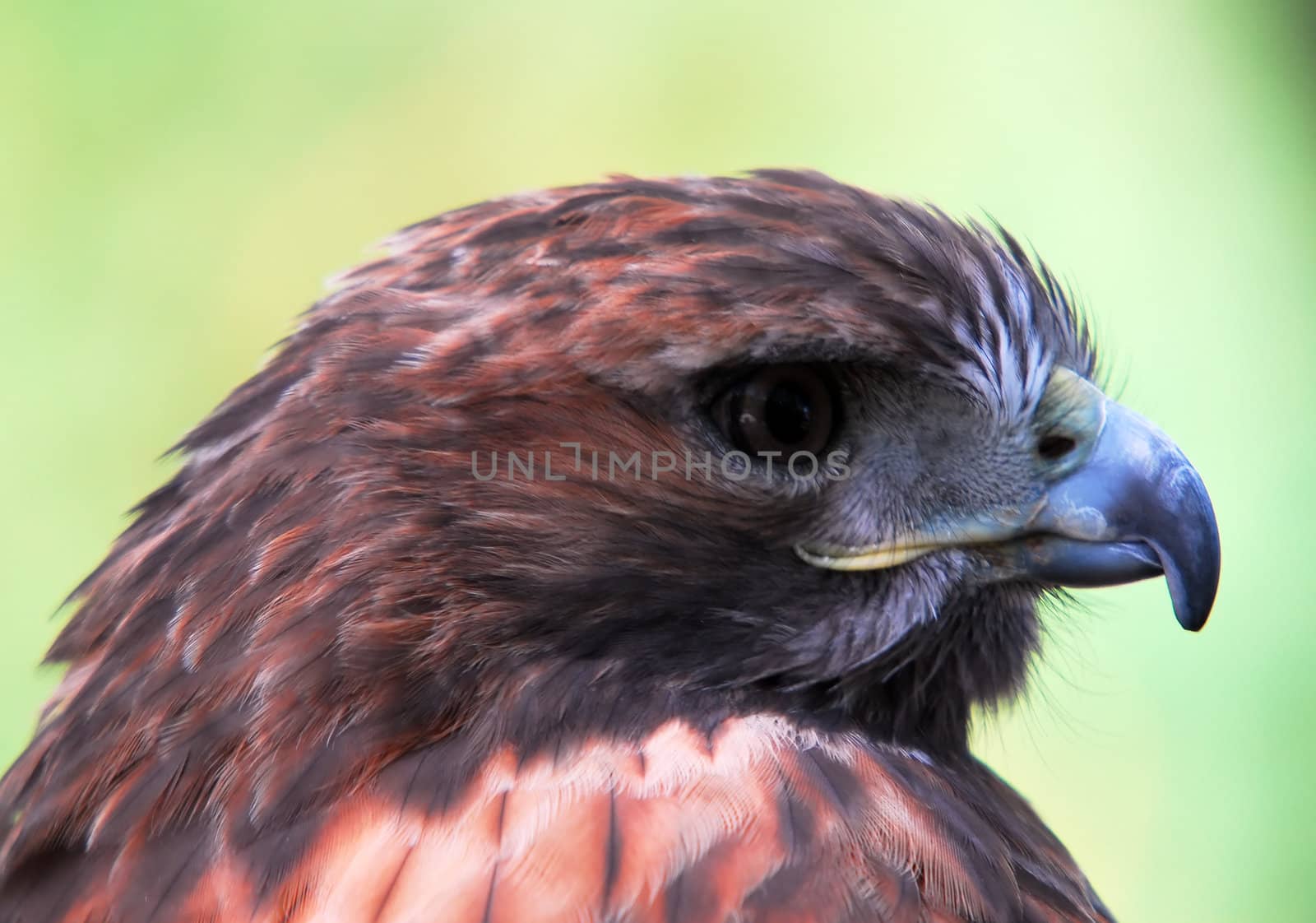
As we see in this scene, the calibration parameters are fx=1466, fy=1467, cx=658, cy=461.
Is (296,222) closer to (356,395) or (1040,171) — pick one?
(1040,171)

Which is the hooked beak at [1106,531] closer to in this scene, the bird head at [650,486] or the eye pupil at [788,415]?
the bird head at [650,486]

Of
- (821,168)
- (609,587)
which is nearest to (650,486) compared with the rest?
(609,587)

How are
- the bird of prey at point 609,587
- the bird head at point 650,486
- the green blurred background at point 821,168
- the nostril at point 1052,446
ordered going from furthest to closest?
the green blurred background at point 821,168 → the nostril at point 1052,446 → the bird head at point 650,486 → the bird of prey at point 609,587

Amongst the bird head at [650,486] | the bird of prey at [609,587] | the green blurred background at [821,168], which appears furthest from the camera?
the green blurred background at [821,168]

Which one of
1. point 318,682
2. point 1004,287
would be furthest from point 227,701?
point 1004,287

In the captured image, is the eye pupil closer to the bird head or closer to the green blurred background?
the bird head

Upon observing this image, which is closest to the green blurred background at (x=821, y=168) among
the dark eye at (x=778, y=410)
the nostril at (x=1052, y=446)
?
the nostril at (x=1052, y=446)

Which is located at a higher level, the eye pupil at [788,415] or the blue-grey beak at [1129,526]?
the eye pupil at [788,415]
